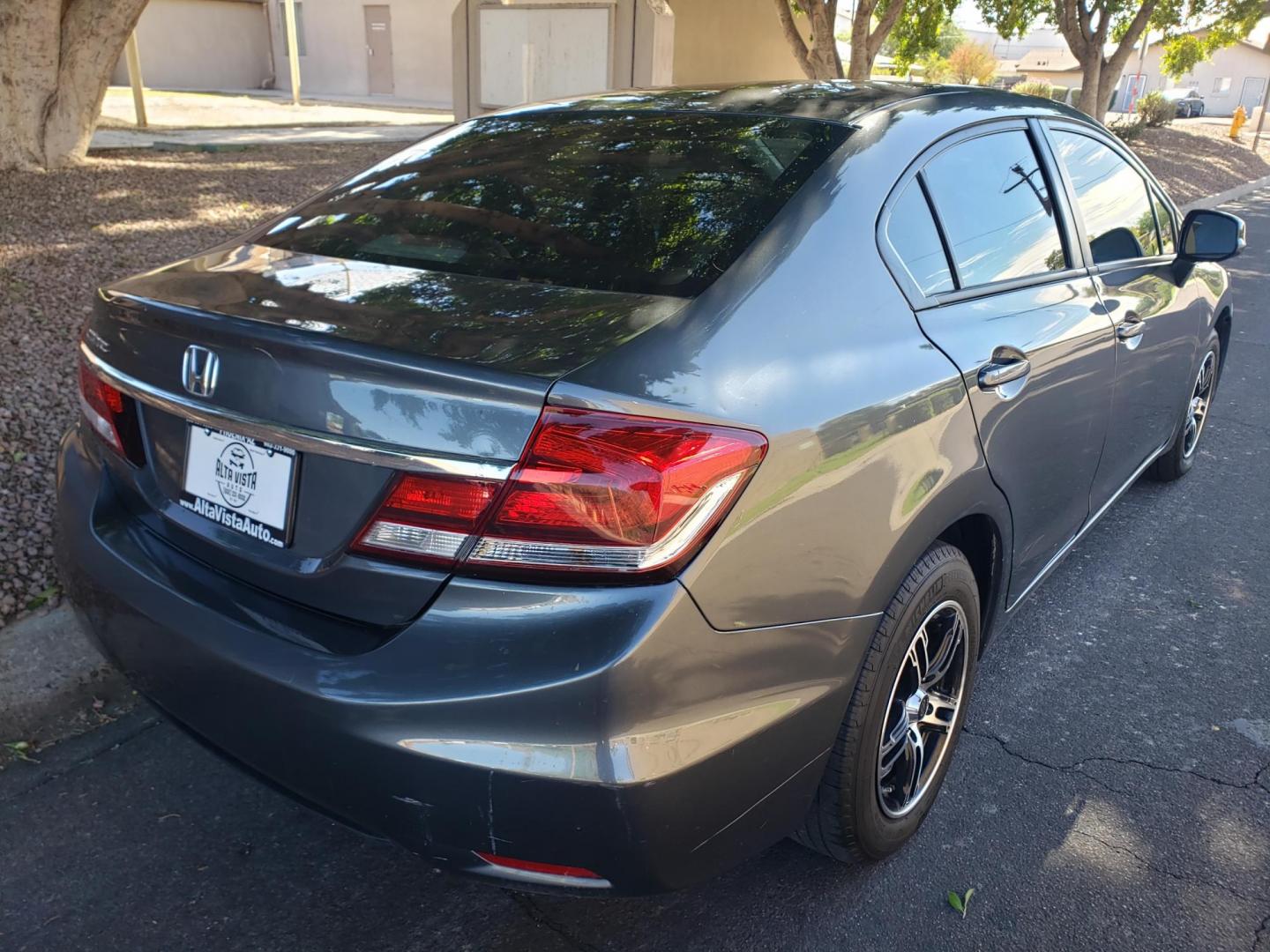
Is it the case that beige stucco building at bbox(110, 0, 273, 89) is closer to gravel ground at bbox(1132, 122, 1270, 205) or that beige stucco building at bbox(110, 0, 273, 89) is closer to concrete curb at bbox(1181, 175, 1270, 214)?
gravel ground at bbox(1132, 122, 1270, 205)

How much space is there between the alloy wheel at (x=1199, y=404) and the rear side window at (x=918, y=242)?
2.79m

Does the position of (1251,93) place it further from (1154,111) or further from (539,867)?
(539,867)

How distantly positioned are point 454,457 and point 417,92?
27.1 m

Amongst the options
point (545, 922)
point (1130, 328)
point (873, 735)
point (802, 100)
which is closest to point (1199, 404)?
point (1130, 328)

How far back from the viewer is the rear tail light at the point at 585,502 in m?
1.61

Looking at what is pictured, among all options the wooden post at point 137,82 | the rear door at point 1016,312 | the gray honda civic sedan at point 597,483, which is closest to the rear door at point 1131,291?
the rear door at point 1016,312

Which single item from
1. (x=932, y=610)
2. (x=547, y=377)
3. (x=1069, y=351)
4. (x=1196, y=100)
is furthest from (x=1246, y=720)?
(x=1196, y=100)

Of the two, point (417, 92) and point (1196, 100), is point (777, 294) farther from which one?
point (1196, 100)

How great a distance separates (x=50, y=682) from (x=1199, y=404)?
4932mm

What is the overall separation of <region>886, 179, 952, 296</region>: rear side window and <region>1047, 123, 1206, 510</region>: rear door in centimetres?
97

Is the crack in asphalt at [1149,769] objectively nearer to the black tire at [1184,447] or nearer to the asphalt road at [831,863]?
the asphalt road at [831,863]

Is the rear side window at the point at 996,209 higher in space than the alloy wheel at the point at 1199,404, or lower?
higher

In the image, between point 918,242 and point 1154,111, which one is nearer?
point 918,242

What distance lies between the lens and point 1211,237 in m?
3.76
